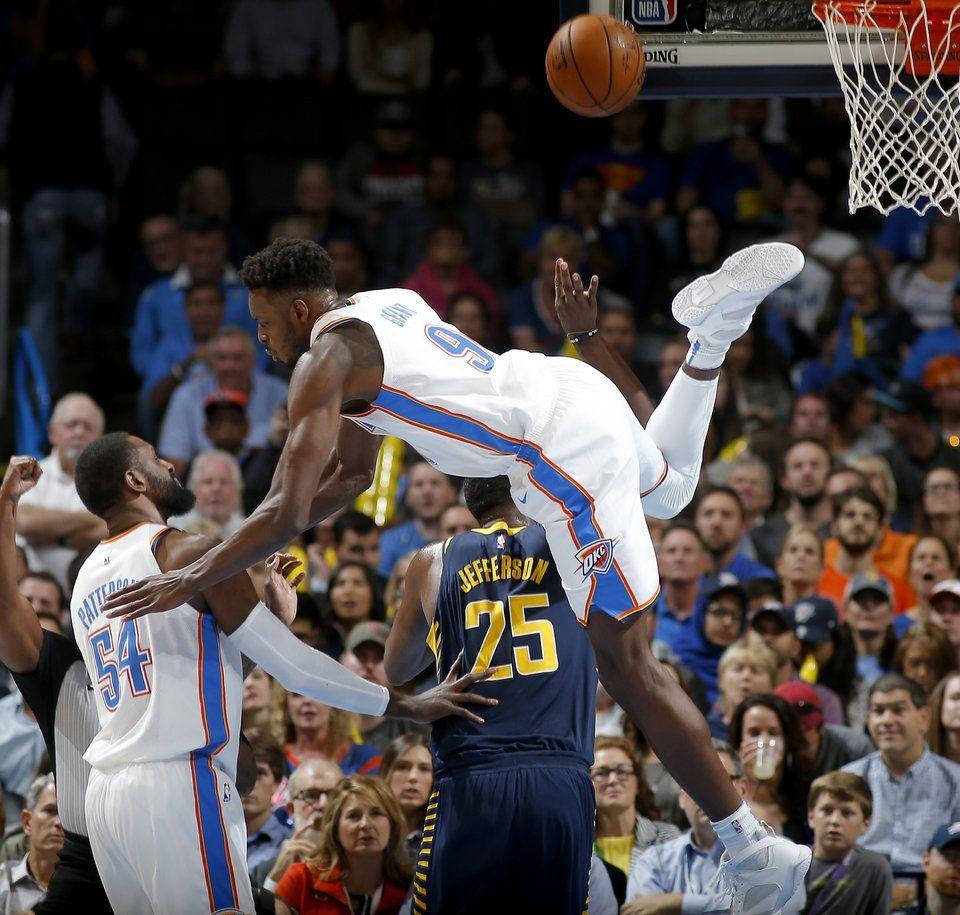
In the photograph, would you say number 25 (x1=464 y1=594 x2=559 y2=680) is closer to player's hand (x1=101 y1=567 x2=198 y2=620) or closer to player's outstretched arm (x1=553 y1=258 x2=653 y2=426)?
player's hand (x1=101 y1=567 x2=198 y2=620)

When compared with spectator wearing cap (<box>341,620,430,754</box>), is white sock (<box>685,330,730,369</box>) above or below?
above

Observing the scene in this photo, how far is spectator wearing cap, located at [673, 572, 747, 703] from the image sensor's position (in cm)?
824

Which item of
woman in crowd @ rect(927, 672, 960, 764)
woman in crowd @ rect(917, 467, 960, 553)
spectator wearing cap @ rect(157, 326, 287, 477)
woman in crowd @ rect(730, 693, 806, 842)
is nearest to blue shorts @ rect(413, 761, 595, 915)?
woman in crowd @ rect(730, 693, 806, 842)

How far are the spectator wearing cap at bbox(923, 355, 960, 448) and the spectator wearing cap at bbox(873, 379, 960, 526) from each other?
56 millimetres

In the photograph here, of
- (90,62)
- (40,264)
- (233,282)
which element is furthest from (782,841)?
(90,62)

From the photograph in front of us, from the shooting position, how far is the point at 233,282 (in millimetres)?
11492

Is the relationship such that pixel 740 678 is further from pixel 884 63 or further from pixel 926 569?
pixel 884 63

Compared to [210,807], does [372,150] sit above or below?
above

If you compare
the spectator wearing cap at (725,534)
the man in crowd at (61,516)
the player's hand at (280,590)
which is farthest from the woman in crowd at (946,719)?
the man in crowd at (61,516)

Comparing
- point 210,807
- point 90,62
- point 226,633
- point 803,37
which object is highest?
point 90,62

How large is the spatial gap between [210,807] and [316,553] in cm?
472

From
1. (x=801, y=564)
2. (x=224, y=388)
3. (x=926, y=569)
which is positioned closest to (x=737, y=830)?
(x=801, y=564)

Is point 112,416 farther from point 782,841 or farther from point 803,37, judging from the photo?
point 782,841

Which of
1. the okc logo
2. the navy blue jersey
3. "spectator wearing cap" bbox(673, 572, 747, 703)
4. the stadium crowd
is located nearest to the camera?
the okc logo
